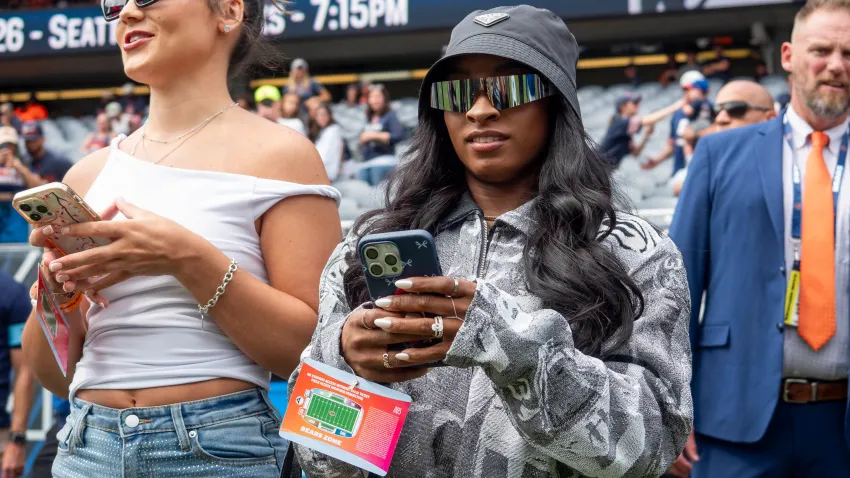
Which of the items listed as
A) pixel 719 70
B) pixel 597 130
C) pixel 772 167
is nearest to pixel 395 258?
pixel 772 167

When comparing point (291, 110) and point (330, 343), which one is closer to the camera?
point (330, 343)

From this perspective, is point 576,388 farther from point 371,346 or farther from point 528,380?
point 371,346

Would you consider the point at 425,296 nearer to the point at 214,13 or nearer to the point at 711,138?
the point at 214,13

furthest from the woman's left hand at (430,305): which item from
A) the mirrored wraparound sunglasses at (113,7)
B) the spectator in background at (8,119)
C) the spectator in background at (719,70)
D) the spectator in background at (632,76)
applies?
the spectator in background at (632,76)

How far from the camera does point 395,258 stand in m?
1.43

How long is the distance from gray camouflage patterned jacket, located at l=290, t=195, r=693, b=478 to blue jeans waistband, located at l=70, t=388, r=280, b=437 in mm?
340

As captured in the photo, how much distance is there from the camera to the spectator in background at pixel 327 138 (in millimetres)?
11594

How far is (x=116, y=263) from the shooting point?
1.89 m

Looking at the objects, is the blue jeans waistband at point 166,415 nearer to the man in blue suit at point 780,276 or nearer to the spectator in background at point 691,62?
the man in blue suit at point 780,276

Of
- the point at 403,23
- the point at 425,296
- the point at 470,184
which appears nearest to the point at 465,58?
the point at 470,184

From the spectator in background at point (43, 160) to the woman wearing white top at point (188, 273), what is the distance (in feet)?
29.5

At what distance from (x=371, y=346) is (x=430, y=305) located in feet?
0.44

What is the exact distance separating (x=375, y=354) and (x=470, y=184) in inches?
18.8

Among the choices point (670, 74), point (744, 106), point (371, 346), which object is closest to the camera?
point (371, 346)
